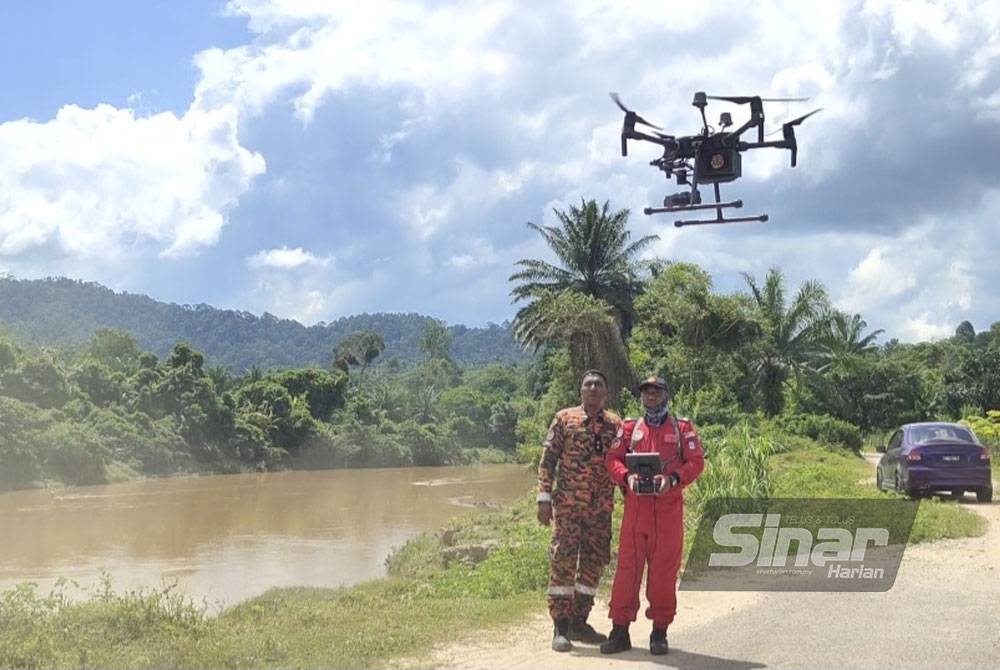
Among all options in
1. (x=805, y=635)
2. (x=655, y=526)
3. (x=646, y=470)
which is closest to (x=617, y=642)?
(x=655, y=526)

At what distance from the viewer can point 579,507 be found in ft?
21.0

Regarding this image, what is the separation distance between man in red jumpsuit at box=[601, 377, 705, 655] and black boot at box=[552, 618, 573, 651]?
0.78 feet

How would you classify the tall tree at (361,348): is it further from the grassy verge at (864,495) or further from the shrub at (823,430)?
the grassy verge at (864,495)

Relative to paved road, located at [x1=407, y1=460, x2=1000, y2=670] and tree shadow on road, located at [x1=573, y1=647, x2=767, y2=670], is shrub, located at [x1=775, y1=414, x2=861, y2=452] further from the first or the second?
tree shadow on road, located at [x1=573, y1=647, x2=767, y2=670]

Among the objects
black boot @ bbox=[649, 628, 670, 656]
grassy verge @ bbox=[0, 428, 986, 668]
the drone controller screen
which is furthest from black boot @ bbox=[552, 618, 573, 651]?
the drone controller screen

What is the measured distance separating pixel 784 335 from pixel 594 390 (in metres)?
30.5

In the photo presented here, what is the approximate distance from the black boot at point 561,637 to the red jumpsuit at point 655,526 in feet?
1.12

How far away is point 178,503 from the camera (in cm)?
3803

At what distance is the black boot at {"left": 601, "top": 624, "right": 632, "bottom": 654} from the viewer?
19.9ft

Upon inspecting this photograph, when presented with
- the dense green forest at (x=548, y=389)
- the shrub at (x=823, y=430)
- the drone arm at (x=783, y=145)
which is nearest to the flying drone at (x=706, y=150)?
the drone arm at (x=783, y=145)

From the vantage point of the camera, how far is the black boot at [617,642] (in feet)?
19.9

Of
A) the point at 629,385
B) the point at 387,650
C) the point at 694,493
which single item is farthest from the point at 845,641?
the point at 629,385

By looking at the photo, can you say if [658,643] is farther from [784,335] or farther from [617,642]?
[784,335]

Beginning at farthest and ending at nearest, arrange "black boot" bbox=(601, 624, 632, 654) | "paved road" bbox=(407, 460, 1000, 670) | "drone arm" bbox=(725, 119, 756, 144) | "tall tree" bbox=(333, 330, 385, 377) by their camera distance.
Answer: "tall tree" bbox=(333, 330, 385, 377)
"drone arm" bbox=(725, 119, 756, 144)
"black boot" bbox=(601, 624, 632, 654)
"paved road" bbox=(407, 460, 1000, 670)
